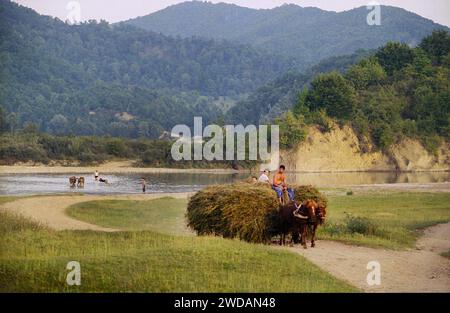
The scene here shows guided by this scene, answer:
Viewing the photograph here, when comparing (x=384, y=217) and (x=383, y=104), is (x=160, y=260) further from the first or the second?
(x=383, y=104)

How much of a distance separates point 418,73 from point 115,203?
285ft

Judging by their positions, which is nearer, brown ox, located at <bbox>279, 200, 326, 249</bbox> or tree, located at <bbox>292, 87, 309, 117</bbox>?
brown ox, located at <bbox>279, 200, 326, 249</bbox>

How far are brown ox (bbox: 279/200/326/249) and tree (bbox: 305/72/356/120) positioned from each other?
8536 centimetres

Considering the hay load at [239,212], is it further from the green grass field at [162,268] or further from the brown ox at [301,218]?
the green grass field at [162,268]

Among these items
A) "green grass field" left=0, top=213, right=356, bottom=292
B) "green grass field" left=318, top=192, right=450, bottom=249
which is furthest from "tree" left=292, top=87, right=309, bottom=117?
"green grass field" left=0, top=213, right=356, bottom=292

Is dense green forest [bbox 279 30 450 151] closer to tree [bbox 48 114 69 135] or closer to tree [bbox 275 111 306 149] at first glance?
tree [bbox 275 111 306 149]

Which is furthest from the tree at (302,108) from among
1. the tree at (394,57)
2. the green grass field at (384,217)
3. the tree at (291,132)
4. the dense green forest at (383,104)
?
the green grass field at (384,217)

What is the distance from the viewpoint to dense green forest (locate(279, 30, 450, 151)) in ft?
351

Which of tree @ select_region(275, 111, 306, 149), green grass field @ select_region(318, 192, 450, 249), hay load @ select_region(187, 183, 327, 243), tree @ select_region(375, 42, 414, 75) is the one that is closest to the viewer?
hay load @ select_region(187, 183, 327, 243)

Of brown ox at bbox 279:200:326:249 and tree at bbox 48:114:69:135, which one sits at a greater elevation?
tree at bbox 48:114:69:135

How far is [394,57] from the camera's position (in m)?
127

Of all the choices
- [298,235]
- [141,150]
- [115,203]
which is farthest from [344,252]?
[141,150]

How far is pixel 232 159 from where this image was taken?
100 metres
